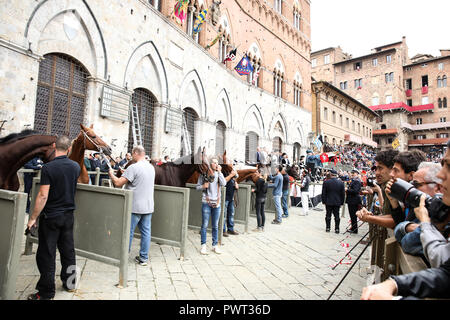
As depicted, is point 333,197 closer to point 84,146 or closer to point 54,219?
point 84,146

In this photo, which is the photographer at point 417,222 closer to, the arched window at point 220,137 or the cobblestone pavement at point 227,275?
Answer: the cobblestone pavement at point 227,275

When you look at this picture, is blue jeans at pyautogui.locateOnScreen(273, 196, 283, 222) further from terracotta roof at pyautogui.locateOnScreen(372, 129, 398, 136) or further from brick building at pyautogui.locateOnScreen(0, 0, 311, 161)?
terracotta roof at pyautogui.locateOnScreen(372, 129, 398, 136)

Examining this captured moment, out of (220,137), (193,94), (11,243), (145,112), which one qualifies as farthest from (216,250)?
(220,137)

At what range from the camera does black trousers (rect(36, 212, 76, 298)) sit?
122 inches

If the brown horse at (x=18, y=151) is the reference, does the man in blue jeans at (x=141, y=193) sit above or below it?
below

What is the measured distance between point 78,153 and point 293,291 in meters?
4.38

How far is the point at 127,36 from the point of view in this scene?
1065 cm

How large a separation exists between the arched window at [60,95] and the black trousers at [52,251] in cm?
617

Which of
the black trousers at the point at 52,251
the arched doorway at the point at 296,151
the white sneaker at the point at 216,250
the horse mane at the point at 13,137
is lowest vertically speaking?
the white sneaker at the point at 216,250

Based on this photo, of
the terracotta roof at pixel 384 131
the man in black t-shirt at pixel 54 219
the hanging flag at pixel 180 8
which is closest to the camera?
the man in black t-shirt at pixel 54 219

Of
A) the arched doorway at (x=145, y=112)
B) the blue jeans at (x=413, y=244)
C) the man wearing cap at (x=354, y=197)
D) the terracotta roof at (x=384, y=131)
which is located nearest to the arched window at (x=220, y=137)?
the arched doorway at (x=145, y=112)

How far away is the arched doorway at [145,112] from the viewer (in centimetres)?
1177
